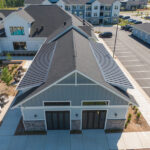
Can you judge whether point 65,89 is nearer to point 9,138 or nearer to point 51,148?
point 51,148

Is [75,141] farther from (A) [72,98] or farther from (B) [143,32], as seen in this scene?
(B) [143,32]

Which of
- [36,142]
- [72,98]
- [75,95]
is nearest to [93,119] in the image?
[72,98]

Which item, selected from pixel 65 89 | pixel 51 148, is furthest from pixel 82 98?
pixel 51 148

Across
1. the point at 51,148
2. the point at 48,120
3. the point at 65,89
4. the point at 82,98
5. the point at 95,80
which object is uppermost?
the point at 95,80

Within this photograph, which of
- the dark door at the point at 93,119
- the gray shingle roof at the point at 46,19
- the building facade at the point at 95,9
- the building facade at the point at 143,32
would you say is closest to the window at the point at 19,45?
the gray shingle roof at the point at 46,19

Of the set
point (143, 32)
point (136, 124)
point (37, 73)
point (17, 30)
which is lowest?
point (136, 124)
